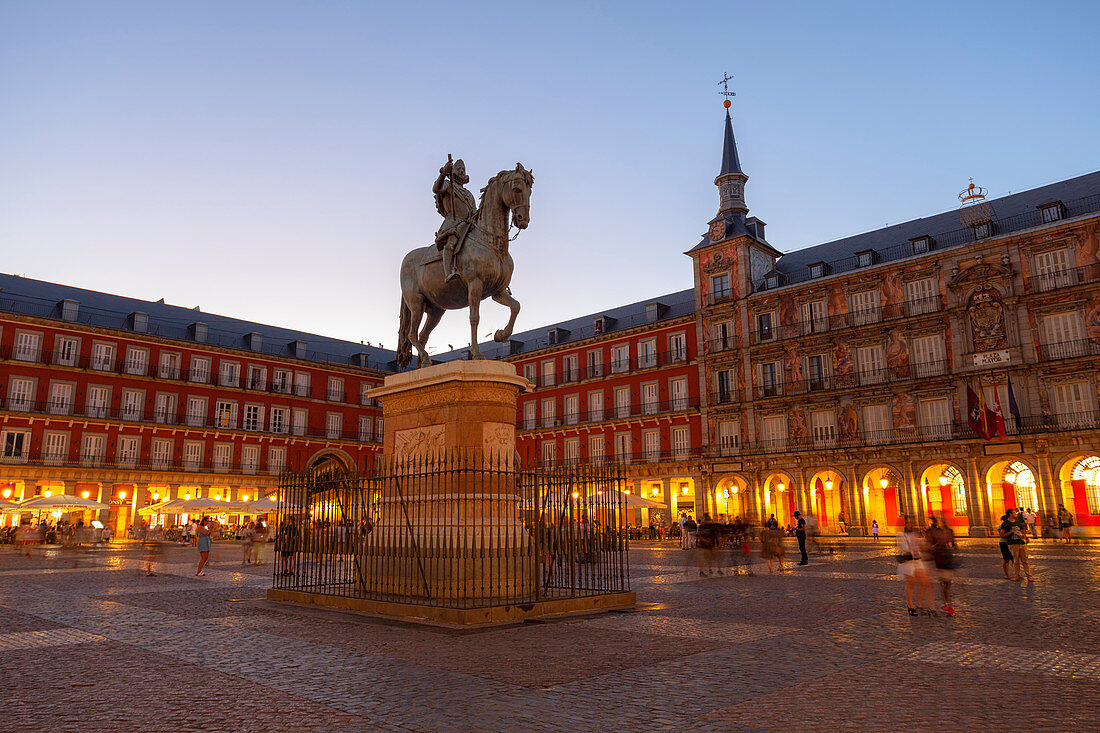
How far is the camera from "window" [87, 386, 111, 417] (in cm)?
3947

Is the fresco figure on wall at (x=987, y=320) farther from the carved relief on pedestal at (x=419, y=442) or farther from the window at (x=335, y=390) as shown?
the window at (x=335, y=390)

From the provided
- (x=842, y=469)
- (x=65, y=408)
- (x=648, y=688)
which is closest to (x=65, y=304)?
(x=65, y=408)

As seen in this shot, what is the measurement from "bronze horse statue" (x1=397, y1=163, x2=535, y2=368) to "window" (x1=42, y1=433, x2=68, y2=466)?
116 feet

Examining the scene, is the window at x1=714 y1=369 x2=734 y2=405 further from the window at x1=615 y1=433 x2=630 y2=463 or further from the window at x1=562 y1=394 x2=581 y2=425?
the window at x1=562 y1=394 x2=581 y2=425

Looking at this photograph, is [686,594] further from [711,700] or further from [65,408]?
[65,408]

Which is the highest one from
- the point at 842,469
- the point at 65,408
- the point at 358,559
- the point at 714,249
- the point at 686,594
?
the point at 714,249

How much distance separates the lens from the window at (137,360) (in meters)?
41.2

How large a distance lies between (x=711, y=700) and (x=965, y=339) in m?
33.7

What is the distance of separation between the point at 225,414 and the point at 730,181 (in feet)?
111

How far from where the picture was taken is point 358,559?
10.4m

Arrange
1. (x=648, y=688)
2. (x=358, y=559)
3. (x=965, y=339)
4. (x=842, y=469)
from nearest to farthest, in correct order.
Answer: (x=648, y=688) < (x=358, y=559) < (x=965, y=339) < (x=842, y=469)

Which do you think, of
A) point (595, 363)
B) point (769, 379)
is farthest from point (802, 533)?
point (595, 363)

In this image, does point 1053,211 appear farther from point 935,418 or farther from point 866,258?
point 935,418

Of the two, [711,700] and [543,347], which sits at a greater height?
[543,347]
